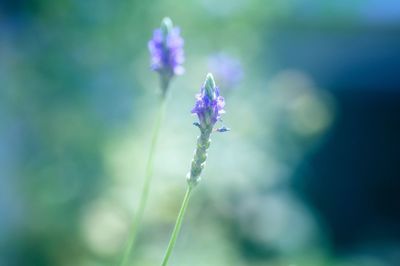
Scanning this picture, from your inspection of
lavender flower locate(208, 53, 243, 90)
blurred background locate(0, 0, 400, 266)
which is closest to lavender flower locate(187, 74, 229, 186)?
lavender flower locate(208, 53, 243, 90)

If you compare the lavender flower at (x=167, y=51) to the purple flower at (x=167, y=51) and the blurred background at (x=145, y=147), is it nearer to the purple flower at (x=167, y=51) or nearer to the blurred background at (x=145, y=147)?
the purple flower at (x=167, y=51)

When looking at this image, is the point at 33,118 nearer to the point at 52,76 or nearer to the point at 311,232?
the point at 52,76

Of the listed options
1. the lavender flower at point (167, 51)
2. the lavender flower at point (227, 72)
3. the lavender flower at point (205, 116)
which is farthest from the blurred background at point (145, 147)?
the lavender flower at point (205, 116)

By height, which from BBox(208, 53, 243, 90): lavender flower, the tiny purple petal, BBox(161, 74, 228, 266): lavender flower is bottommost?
BBox(161, 74, 228, 266): lavender flower

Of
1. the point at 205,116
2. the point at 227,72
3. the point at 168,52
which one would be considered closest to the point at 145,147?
the point at 227,72

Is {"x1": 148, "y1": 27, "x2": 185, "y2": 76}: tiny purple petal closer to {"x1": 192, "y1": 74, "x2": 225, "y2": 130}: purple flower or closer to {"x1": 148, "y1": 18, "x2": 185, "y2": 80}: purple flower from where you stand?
{"x1": 148, "y1": 18, "x2": 185, "y2": 80}: purple flower

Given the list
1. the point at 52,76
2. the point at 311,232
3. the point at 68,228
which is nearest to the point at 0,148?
the point at 52,76
